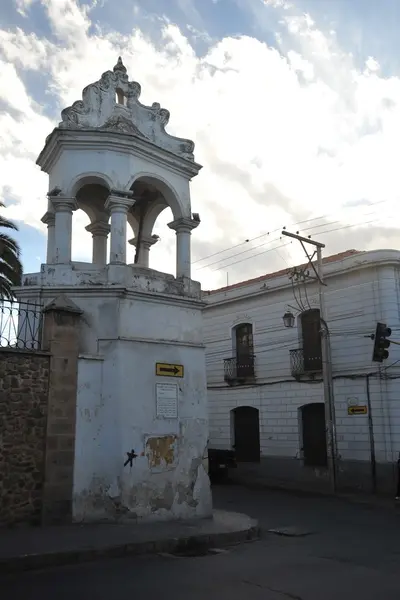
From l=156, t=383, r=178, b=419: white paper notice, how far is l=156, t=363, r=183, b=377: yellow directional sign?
0.20 metres

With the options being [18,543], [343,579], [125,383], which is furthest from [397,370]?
[18,543]

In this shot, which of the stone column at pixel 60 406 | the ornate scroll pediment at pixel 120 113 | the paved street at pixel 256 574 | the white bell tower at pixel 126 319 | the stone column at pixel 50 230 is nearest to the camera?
the paved street at pixel 256 574

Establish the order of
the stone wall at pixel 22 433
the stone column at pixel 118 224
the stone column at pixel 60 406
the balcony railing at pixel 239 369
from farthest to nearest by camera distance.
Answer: the balcony railing at pixel 239 369, the stone column at pixel 118 224, the stone column at pixel 60 406, the stone wall at pixel 22 433

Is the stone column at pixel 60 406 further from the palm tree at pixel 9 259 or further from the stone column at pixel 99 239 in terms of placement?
the palm tree at pixel 9 259

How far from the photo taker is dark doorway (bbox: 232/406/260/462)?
22469 millimetres

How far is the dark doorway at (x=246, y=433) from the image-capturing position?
885 inches

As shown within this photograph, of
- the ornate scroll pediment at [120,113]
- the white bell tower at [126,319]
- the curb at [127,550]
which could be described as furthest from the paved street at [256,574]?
the ornate scroll pediment at [120,113]

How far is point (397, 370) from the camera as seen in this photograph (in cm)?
1814

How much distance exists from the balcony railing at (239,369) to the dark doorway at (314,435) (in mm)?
2980

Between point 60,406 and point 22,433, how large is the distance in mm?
805

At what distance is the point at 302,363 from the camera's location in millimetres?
20750

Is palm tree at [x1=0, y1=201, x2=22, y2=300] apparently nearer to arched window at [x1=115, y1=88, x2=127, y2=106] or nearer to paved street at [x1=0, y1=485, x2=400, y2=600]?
arched window at [x1=115, y1=88, x2=127, y2=106]

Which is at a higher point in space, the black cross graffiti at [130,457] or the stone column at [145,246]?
the stone column at [145,246]

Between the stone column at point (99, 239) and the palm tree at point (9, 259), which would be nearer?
the stone column at point (99, 239)
